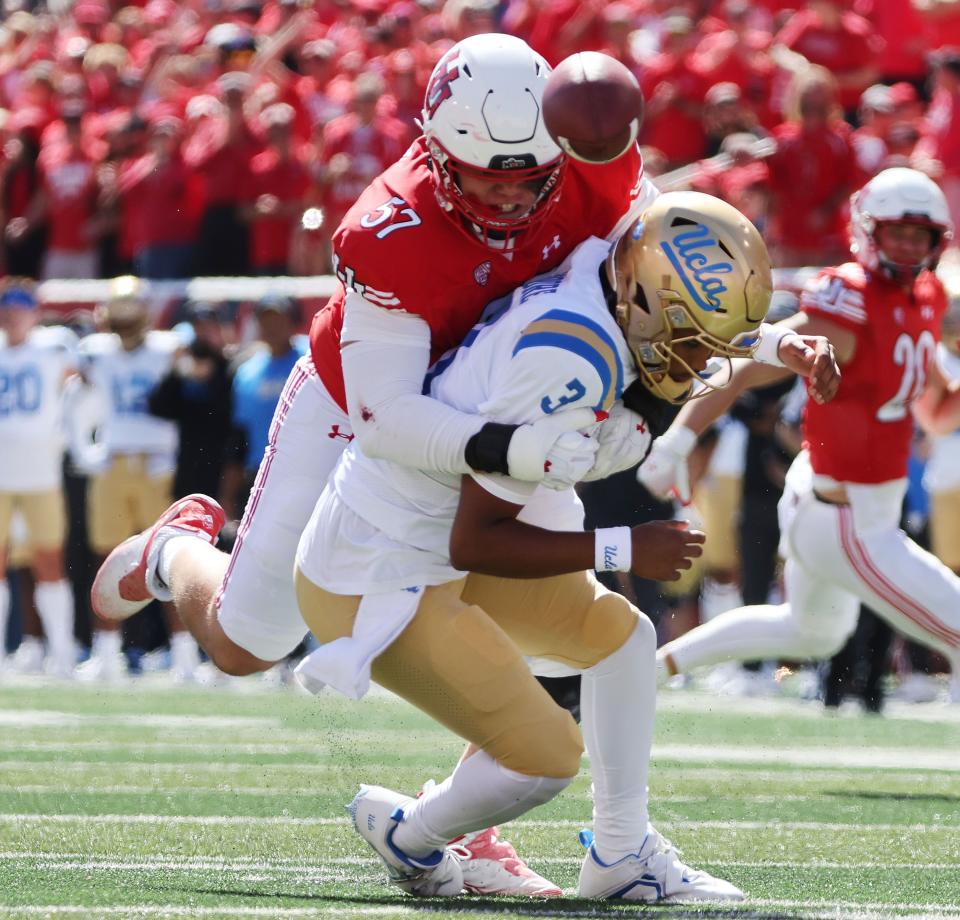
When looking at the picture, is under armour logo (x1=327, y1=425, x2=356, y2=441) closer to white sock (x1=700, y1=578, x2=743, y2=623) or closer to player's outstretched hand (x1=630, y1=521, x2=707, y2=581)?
player's outstretched hand (x1=630, y1=521, x2=707, y2=581)

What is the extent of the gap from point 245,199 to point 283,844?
22.6 ft

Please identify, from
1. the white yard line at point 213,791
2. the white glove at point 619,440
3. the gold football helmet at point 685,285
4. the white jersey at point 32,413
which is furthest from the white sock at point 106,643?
the gold football helmet at point 685,285

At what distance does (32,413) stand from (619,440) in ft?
21.0

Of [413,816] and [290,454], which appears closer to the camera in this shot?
[413,816]

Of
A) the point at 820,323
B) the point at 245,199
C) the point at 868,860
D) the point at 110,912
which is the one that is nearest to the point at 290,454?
the point at 110,912

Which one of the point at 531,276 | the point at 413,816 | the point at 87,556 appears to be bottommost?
the point at 87,556

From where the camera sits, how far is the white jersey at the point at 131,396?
9.90 m

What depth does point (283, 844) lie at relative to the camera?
4.80 m

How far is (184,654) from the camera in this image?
370 inches

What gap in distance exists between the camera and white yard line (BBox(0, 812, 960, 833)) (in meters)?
5.11

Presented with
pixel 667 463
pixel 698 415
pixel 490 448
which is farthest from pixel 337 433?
pixel 698 415

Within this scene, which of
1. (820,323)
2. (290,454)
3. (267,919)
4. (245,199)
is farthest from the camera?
(245,199)

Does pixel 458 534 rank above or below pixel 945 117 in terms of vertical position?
above

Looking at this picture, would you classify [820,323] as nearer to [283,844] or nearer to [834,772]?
[834,772]
